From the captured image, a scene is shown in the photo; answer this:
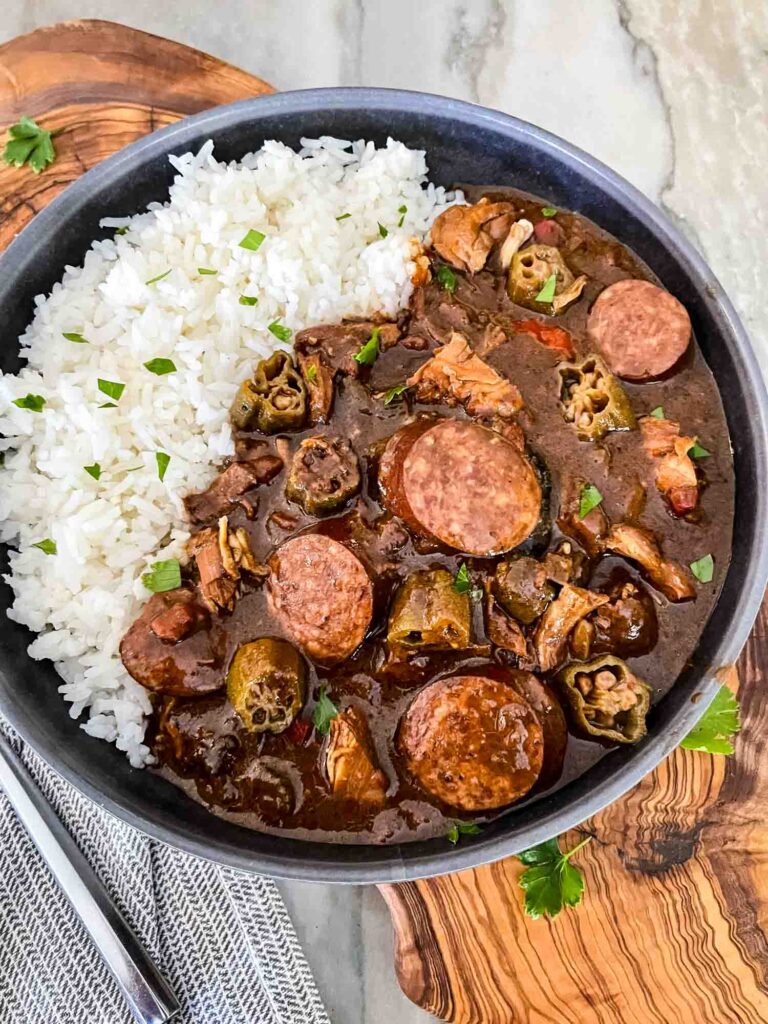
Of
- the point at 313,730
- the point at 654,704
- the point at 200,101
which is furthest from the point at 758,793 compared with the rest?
the point at 200,101

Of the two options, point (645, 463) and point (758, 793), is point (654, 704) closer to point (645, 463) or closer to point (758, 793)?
point (758, 793)

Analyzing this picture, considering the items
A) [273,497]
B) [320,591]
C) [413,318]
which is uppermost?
[413,318]

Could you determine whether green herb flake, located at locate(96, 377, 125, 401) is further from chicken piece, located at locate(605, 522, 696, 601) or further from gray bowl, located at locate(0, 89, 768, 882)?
chicken piece, located at locate(605, 522, 696, 601)

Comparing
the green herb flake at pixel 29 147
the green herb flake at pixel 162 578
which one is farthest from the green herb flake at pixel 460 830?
the green herb flake at pixel 29 147

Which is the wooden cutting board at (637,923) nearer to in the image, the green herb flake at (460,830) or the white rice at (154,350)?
the green herb flake at (460,830)

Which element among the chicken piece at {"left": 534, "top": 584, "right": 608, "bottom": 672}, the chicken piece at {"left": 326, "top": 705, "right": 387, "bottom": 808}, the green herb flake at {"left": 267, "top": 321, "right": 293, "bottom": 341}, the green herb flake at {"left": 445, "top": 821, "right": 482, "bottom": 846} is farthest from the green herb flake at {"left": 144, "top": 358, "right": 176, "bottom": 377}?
the green herb flake at {"left": 445, "top": 821, "right": 482, "bottom": 846}
